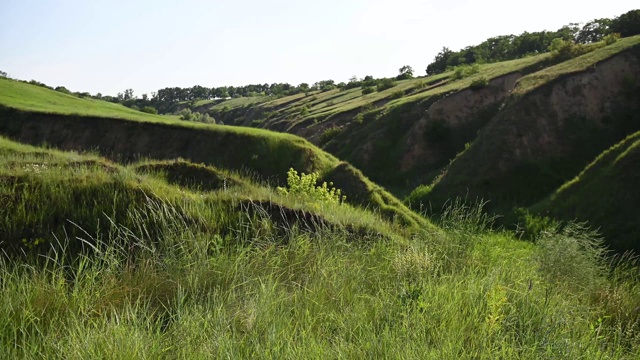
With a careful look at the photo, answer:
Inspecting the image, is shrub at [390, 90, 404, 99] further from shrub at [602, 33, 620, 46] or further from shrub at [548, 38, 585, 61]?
shrub at [602, 33, 620, 46]

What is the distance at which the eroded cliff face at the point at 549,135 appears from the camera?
102ft

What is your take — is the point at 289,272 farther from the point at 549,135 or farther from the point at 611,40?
the point at 611,40

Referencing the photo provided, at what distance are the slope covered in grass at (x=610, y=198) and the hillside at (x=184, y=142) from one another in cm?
827

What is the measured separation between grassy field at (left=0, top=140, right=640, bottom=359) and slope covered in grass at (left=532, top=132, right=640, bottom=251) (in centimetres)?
1311

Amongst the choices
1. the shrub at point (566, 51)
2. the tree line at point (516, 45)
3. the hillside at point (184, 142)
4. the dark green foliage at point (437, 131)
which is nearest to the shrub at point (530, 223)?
the hillside at point (184, 142)

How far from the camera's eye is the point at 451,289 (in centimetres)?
549

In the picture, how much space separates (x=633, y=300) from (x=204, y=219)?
7489 mm

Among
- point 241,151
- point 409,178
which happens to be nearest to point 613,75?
point 409,178

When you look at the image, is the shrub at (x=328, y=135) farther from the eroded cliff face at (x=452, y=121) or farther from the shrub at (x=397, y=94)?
the shrub at (x=397, y=94)

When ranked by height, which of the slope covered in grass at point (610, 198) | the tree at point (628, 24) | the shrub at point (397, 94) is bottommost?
the slope covered in grass at point (610, 198)

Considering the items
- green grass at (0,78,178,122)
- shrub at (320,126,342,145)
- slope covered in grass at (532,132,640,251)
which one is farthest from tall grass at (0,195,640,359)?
shrub at (320,126,342,145)

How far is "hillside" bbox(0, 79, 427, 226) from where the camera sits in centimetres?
2606

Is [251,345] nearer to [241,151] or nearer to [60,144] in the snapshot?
[241,151]

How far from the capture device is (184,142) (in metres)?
32.1
